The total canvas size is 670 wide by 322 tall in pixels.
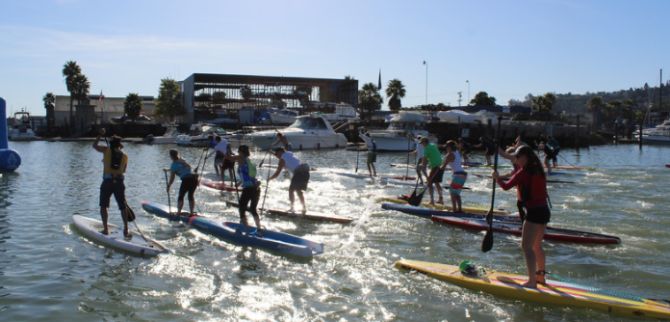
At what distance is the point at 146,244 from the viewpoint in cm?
1111

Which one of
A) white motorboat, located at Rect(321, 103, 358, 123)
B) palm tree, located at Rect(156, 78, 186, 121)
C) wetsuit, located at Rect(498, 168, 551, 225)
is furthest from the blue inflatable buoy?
palm tree, located at Rect(156, 78, 186, 121)

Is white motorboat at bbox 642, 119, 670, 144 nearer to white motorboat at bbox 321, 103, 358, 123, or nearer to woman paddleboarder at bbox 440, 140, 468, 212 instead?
white motorboat at bbox 321, 103, 358, 123

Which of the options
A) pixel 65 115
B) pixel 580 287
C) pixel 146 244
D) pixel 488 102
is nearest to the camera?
pixel 580 287

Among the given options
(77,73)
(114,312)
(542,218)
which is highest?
(77,73)

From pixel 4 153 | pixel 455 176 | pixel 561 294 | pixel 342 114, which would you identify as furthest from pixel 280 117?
pixel 561 294

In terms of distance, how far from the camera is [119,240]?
11250mm

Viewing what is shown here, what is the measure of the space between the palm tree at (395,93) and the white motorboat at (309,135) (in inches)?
1459

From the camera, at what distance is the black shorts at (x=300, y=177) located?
47.6 feet

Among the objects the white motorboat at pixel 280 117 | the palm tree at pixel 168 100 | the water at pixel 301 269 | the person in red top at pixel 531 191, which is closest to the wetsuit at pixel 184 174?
the water at pixel 301 269

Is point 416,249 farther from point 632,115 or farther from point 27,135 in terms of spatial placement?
point 632,115

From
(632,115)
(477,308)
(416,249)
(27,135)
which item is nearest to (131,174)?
(416,249)

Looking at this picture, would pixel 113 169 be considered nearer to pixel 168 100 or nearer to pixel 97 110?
pixel 168 100

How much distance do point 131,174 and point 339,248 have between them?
1837 centimetres

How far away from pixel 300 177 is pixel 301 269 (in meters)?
4.75
